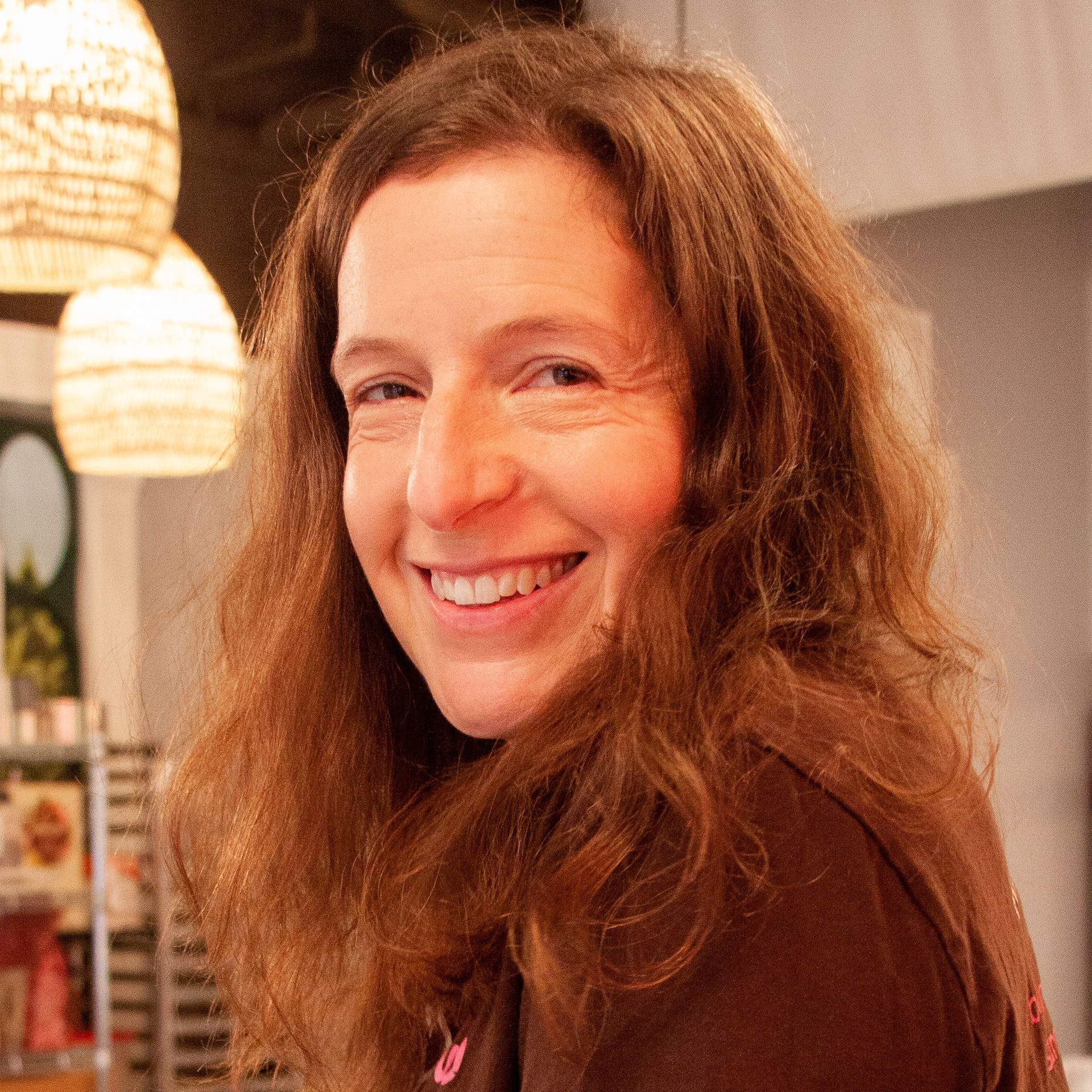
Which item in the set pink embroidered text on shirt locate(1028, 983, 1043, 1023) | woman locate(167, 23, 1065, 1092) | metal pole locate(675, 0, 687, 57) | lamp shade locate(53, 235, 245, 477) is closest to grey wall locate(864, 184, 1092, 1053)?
metal pole locate(675, 0, 687, 57)

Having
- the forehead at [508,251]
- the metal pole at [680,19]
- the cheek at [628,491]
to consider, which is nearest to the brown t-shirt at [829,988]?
the cheek at [628,491]

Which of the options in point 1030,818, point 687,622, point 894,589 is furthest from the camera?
point 1030,818

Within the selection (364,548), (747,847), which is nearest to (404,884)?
(364,548)

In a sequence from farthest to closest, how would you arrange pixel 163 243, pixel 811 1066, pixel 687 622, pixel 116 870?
pixel 116 870
pixel 163 243
pixel 687 622
pixel 811 1066

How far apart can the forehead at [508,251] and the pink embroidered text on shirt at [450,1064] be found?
49 centimetres

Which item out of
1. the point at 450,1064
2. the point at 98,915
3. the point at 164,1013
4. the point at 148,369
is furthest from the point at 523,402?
the point at 164,1013

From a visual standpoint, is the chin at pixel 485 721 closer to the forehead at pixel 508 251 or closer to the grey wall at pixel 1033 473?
the forehead at pixel 508 251

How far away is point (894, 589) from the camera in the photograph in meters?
1.06

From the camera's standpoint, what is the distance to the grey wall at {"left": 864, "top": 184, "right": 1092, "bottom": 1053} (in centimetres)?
338

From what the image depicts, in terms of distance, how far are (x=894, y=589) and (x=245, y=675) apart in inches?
24.9

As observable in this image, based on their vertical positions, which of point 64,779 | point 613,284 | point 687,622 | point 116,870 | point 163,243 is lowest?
point 116,870

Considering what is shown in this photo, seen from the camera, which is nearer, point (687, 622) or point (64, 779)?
point (687, 622)

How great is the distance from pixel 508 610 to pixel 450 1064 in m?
0.32

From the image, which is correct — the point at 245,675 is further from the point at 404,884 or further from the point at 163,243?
the point at 163,243
